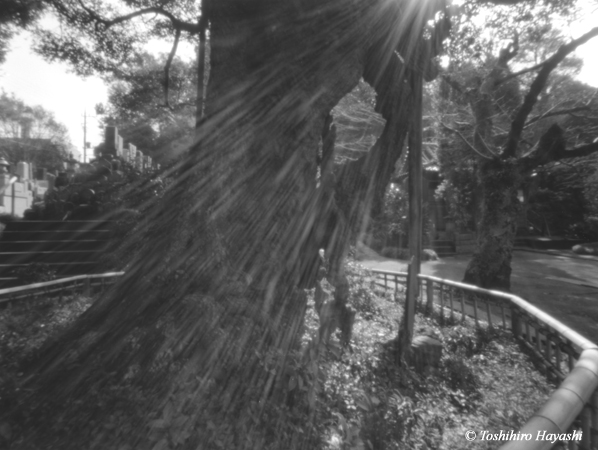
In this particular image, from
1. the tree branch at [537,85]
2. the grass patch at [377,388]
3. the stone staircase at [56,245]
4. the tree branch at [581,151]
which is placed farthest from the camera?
the tree branch at [581,151]

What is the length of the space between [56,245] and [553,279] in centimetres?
1673

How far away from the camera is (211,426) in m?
2.45

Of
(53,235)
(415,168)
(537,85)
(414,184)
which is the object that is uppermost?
(537,85)

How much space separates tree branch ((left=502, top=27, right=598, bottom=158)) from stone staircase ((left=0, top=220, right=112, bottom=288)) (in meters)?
12.3

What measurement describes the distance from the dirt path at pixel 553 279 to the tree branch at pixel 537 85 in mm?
4483

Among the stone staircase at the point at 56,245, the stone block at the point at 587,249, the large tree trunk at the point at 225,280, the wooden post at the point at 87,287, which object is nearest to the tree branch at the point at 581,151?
the large tree trunk at the point at 225,280

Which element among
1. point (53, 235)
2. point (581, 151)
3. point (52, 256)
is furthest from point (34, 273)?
point (581, 151)

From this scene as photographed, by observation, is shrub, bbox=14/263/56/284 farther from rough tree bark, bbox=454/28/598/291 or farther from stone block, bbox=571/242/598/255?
stone block, bbox=571/242/598/255

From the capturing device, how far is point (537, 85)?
476 inches

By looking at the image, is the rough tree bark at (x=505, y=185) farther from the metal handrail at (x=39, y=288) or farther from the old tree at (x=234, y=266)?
the metal handrail at (x=39, y=288)

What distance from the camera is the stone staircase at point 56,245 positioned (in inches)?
418

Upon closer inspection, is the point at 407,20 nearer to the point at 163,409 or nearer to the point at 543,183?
the point at 163,409

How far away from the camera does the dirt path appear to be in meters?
10.2

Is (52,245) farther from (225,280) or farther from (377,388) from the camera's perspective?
(377,388)
